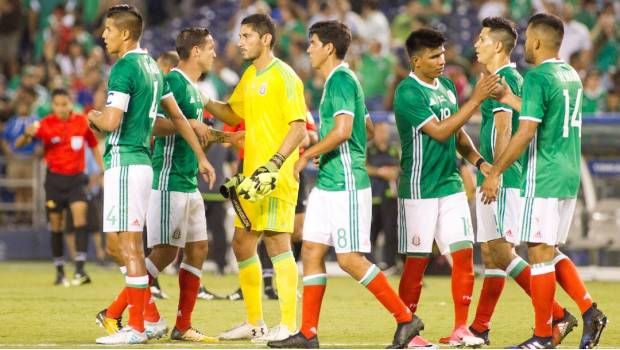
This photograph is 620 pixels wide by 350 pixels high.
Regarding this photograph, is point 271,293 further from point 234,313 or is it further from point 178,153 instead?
point 178,153

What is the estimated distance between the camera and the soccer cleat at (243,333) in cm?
988

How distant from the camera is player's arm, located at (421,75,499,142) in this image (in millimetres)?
8883

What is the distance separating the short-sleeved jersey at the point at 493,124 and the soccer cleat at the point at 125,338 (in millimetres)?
2896

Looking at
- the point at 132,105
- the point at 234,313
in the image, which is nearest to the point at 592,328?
the point at 132,105

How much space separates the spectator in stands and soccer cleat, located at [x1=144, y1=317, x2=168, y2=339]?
10564mm

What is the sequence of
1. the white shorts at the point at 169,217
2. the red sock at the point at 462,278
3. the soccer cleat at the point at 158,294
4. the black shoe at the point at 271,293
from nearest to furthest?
the red sock at the point at 462,278 < the white shorts at the point at 169,217 < the soccer cleat at the point at 158,294 < the black shoe at the point at 271,293

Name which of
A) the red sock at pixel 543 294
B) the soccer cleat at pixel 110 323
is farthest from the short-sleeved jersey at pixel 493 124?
the soccer cleat at pixel 110 323

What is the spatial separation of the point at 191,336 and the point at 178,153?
143 cm

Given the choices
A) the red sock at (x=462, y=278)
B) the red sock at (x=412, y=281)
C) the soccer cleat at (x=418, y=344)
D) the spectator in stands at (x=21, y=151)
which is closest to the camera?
the soccer cleat at (x=418, y=344)

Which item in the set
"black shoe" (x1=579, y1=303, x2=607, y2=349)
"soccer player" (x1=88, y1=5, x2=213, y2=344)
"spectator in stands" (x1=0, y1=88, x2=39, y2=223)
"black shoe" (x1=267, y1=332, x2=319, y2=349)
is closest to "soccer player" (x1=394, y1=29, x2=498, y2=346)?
"black shoe" (x1=579, y1=303, x2=607, y2=349)

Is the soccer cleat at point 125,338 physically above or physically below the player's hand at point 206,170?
below

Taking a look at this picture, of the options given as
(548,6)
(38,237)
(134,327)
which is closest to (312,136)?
(134,327)

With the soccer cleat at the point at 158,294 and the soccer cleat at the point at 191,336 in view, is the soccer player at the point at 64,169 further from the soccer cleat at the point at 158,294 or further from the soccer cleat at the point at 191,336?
the soccer cleat at the point at 191,336

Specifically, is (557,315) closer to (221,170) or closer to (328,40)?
(328,40)
